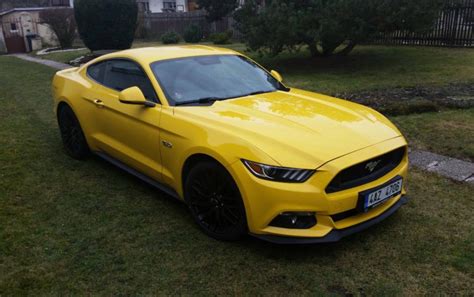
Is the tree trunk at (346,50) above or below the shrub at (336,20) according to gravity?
below

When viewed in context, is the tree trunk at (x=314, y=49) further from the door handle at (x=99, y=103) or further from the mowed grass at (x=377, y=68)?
the door handle at (x=99, y=103)

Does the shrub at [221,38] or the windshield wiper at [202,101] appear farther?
the shrub at [221,38]

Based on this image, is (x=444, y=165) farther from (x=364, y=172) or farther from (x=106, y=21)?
(x=106, y=21)

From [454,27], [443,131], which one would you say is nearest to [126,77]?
[443,131]

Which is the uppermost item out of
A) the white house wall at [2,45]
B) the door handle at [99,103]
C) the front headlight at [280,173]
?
the door handle at [99,103]

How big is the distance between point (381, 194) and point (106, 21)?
14706 mm

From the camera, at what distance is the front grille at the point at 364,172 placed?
305cm

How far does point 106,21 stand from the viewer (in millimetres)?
15836

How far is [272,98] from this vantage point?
4.13 m

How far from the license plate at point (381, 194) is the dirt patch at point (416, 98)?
136 inches

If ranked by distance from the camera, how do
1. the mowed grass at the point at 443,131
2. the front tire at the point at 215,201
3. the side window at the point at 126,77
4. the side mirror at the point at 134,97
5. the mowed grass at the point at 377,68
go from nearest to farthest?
the front tire at the point at 215,201
the side mirror at the point at 134,97
the side window at the point at 126,77
the mowed grass at the point at 443,131
the mowed grass at the point at 377,68

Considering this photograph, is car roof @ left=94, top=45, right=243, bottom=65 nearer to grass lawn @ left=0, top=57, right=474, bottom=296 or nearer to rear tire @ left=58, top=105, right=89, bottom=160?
Answer: rear tire @ left=58, top=105, right=89, bottom=160

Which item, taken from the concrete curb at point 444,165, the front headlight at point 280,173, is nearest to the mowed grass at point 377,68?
the concrete curb at point 444,165

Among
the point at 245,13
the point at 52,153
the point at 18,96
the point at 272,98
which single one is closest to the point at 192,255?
the point at 272,98
